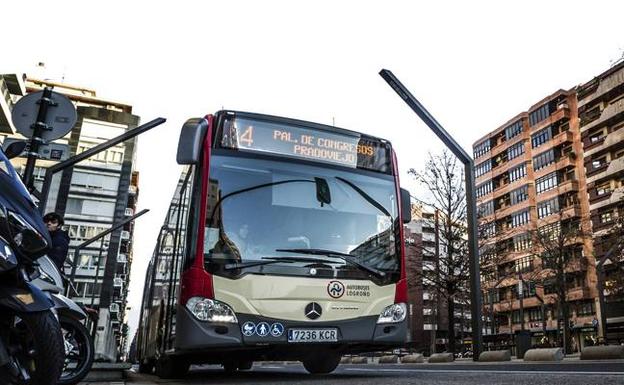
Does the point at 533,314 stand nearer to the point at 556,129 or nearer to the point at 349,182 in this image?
the point at 556,129

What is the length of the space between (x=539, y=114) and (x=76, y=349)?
232 feet

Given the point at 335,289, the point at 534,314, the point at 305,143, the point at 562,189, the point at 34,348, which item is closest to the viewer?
the point at 34,348

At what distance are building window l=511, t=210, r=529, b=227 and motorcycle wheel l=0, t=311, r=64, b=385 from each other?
234 ft

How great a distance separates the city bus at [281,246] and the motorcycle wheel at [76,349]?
0.90m

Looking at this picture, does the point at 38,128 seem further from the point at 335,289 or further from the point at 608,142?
the point at 608,142

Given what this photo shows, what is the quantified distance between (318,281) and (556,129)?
6655cm

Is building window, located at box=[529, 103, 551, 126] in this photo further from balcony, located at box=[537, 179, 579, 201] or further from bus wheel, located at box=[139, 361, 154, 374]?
bus wheel, located at box=[139, 361, 154, 374]

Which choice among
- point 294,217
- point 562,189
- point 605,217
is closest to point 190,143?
point 294,217

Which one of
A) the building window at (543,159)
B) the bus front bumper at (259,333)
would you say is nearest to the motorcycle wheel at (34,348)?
the bus front bumper at (259,333)

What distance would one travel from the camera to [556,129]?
6644 centimetres

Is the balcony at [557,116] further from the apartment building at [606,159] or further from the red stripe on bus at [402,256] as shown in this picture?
the red stripe on bus at [402,256]

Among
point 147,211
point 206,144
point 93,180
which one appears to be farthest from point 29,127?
point 93,180

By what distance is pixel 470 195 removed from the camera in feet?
43.1

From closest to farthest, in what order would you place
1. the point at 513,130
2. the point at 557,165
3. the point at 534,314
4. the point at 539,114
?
the point at 557,165, the point at 534,314, the point at 539,114, the point at 513,130
